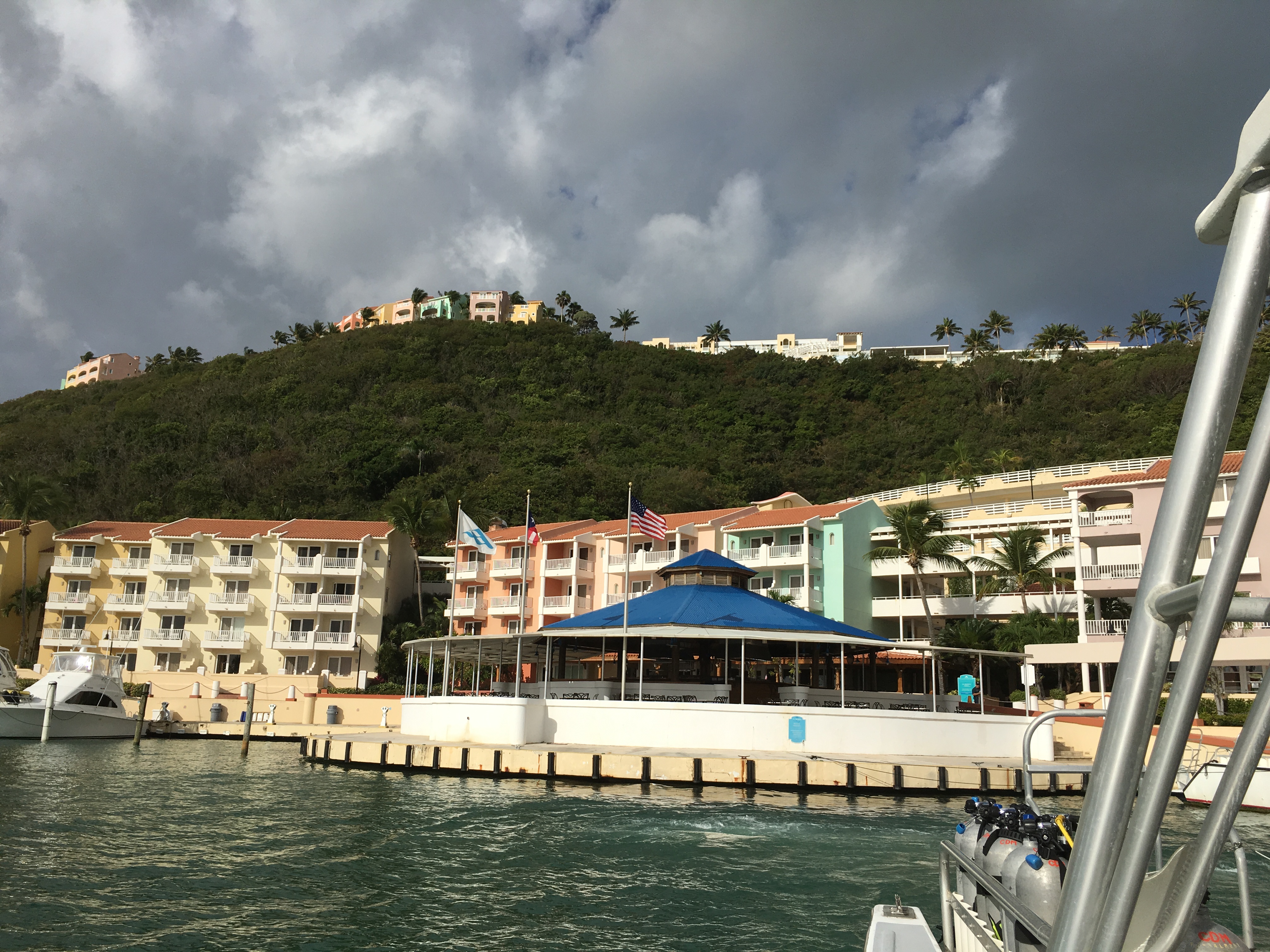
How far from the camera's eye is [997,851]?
28.3ft

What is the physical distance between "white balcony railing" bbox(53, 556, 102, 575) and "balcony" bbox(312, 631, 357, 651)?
1693 cm

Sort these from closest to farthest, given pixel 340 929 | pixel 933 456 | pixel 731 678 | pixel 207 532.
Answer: pixel 340 929
pixel 731 678
pixel 207 532
pixel 933 456

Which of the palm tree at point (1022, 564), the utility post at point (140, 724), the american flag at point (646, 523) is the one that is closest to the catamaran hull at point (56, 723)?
the utility post at point (140, 724)

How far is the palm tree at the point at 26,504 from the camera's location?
209 feet

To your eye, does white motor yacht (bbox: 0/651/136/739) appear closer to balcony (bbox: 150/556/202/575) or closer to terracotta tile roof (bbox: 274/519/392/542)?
balcony (bbox: 150/556/202/575)

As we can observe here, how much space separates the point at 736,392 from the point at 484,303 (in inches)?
2561

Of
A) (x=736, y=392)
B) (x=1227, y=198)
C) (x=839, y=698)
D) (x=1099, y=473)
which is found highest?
(x=736, y=392)

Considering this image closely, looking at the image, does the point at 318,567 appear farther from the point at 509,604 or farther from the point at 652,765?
the point at 652,765

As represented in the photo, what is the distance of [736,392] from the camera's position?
108562mm

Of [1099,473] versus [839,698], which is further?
[1099,473]

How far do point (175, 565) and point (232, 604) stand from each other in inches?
189

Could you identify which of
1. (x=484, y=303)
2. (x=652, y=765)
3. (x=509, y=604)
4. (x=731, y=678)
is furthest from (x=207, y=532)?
(x=484, y=303)

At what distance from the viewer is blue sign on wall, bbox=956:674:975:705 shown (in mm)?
37281

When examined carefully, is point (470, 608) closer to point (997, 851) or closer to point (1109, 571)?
point (1109, 571)
